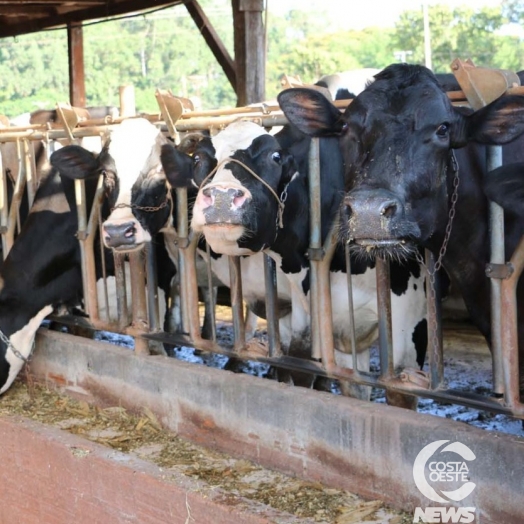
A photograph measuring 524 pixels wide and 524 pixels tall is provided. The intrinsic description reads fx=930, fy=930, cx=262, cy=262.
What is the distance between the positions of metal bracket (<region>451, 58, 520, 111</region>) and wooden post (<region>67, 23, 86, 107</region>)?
8.07 metres

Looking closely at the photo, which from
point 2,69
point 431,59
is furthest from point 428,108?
point 2,69

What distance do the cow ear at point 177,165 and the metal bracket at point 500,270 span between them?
6.14 feet

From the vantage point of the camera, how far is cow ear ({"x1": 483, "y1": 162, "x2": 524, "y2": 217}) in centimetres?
351

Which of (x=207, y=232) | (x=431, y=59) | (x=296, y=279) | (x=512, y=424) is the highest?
(x=431, y=59)

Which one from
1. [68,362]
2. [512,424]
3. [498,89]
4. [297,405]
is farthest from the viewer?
[68,362]

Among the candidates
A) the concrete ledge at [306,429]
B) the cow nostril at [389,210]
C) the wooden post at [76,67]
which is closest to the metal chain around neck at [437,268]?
the concrete ledge at [306,429]

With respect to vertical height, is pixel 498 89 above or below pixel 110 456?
above

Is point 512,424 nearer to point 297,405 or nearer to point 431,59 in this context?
point 297,405

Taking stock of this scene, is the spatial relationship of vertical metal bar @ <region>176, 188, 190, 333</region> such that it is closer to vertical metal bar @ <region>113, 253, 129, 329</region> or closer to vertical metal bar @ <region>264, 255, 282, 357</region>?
vertical metal bar @ <region>113, 253, 129, 329</region>

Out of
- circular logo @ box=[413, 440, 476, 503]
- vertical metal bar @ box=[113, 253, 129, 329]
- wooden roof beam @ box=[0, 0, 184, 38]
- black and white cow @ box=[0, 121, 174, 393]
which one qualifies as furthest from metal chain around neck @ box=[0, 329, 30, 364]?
wooden roof beam @ box=[0, 0, 184, 38]

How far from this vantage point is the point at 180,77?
55281mm

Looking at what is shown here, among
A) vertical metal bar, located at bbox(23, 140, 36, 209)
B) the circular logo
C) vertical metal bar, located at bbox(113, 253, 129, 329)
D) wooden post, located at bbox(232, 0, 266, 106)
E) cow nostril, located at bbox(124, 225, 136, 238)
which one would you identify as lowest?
the circular logo

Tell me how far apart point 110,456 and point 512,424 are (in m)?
2.12

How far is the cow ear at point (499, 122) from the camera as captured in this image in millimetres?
3514
